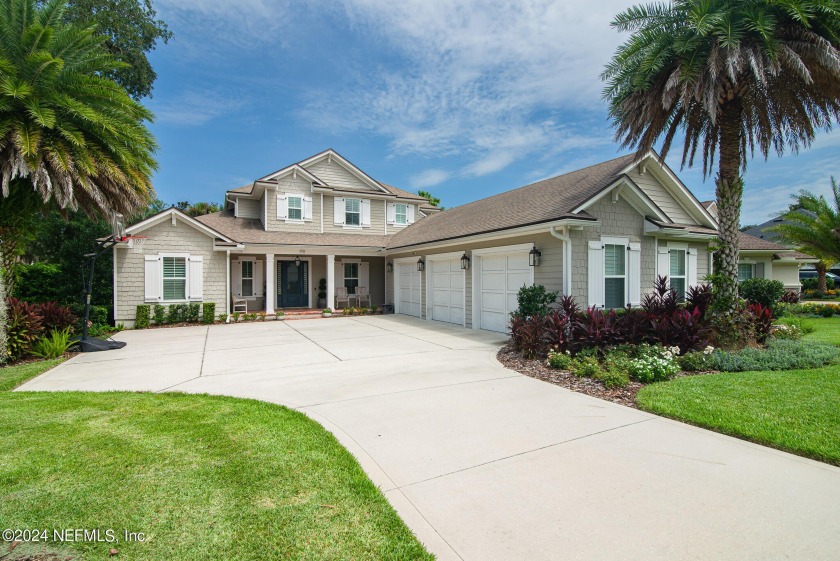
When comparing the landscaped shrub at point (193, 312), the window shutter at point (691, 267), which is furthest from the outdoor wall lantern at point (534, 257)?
the landscaped shrub at point (193, 312)

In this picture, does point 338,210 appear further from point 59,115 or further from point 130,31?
point 130,31

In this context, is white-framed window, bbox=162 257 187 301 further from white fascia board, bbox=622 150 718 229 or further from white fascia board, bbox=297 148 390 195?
white fascia board, bbox=622 150 718 229

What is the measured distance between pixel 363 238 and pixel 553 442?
16.4 m

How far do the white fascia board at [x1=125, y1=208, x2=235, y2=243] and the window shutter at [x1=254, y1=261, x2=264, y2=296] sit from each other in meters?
3.04

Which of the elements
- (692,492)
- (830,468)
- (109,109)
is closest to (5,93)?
(109,109)

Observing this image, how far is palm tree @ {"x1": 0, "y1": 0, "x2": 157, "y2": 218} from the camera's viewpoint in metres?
7.88

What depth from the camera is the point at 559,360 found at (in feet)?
24.3

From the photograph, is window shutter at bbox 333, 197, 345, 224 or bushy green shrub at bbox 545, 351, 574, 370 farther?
window shutter at bbox 333, 197, 345, 224

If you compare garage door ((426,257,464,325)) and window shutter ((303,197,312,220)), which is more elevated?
window shutter ((303,197,312,220))

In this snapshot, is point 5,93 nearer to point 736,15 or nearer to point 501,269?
point 501,269

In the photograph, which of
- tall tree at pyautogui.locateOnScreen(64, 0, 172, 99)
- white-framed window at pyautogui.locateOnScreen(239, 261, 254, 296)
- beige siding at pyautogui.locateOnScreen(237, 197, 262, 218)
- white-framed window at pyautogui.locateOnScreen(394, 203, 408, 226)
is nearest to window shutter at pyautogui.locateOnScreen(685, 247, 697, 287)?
white-framed window at pyautogui.locateOnScreen(394, 203, 408, 226)

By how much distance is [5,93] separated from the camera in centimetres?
768

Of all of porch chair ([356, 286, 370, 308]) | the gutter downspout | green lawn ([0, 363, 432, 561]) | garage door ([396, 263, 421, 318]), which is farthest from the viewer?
porch chair ([356, 286, 370, 308])

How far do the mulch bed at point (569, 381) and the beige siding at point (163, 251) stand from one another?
39.7 ft
